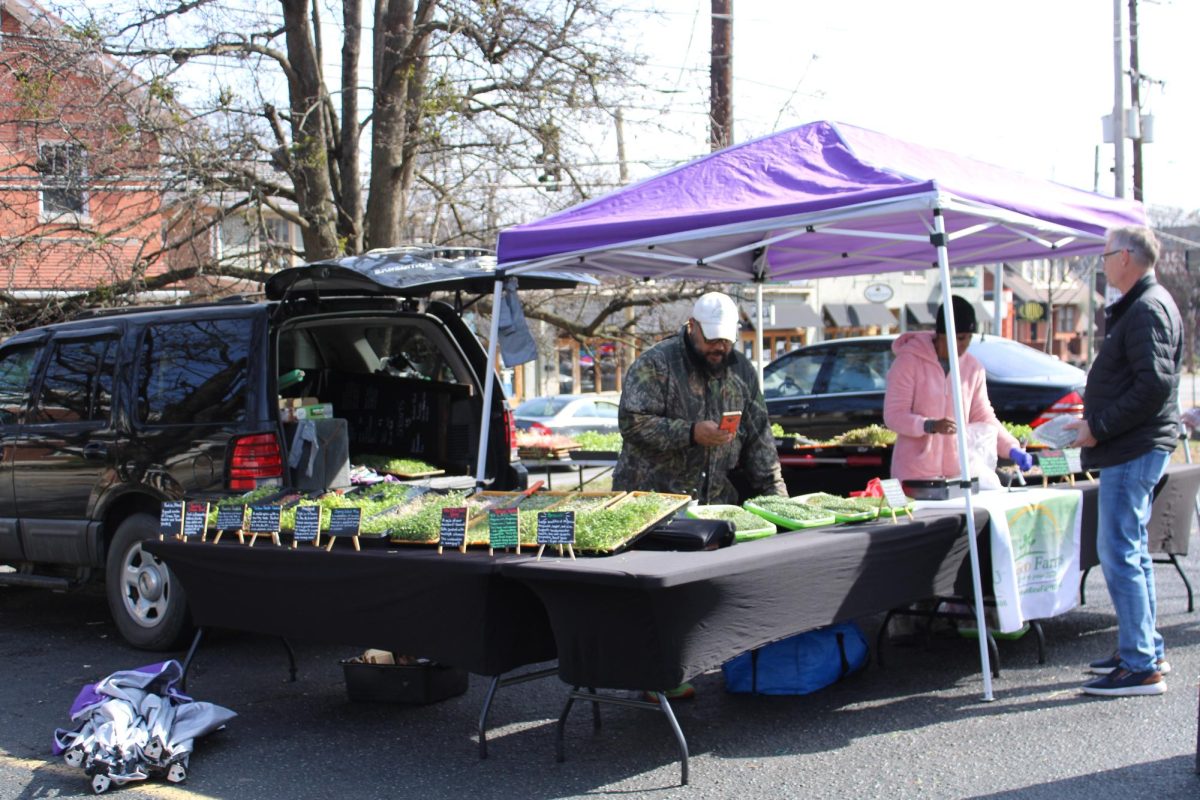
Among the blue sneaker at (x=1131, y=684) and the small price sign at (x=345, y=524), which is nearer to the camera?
the small price sign at (x=345, y=524)

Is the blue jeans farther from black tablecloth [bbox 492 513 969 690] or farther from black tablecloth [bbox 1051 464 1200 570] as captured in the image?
black tablecloth [bbox 492 513 969 690]

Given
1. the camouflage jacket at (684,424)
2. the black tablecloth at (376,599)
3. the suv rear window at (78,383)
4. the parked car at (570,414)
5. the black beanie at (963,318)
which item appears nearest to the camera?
the black tablecloth at (376,599)

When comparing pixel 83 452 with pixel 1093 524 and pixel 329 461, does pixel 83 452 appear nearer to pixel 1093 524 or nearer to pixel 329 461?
pixel 329 461

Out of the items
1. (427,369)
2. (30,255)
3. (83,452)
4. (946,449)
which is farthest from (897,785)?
(30,255)

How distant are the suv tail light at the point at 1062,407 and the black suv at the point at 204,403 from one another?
4686mm

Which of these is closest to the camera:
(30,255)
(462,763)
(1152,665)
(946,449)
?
(462,763)

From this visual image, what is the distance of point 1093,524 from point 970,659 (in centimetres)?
96

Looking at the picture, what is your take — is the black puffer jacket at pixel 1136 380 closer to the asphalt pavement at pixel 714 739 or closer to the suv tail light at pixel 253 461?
the asphalt pavement at pixel 714 739

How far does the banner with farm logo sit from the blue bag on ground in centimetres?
80

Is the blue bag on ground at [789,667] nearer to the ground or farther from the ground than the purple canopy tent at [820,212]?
nearer to the ground

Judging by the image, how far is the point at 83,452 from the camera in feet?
22.9

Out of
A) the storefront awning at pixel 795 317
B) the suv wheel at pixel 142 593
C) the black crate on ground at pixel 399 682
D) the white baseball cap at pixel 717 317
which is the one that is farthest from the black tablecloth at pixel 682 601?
the storefront awning at pixel 795 317

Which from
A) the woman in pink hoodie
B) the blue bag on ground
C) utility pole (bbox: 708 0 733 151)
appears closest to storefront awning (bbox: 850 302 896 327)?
utility pole (bbox: 708 0 733 151)

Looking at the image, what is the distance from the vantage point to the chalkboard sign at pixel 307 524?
16.6ft
